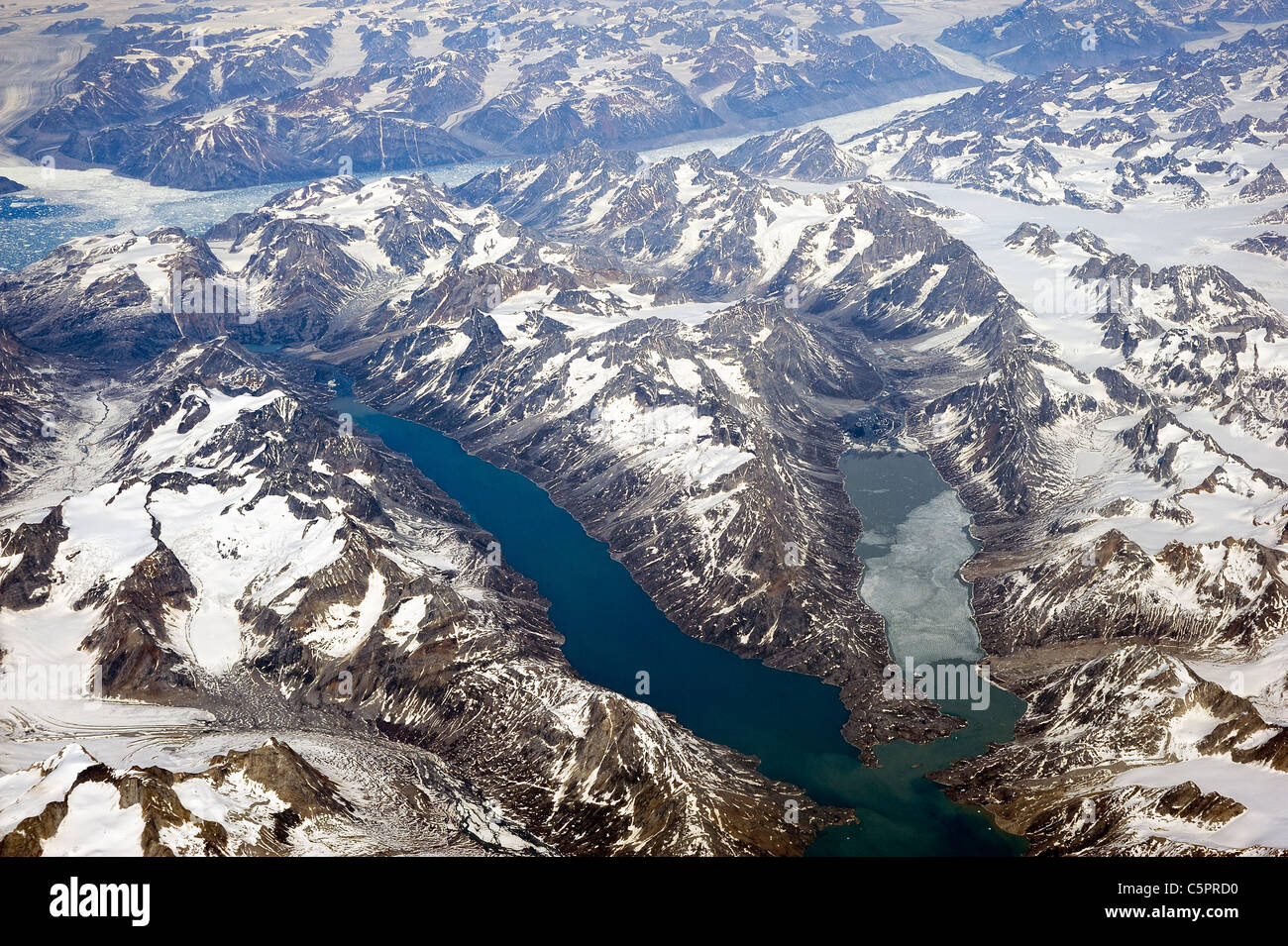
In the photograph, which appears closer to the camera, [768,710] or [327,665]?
[327,665]

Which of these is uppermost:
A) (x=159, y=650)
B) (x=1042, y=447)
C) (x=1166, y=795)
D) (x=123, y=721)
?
(x=1042, y=447)

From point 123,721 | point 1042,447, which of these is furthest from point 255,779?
point 1042,447

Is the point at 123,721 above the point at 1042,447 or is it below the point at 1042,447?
below

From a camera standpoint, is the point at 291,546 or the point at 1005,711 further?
the point at 291,546

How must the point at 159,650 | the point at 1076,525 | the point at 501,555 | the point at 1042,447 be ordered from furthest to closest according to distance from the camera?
the point at 1042,447
the point at 501,555
the point at 1076,525
the point at 159,650

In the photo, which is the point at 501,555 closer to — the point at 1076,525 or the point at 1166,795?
the point at 1076,525

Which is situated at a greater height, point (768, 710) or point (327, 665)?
point (327, 665)

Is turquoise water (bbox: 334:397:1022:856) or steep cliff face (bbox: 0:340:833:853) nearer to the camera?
steep cliff face (bbox: 0:340:833:853)

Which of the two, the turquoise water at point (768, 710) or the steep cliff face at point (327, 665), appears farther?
the turquoise water at point (768, 710)
